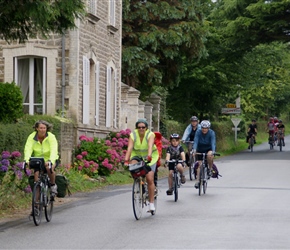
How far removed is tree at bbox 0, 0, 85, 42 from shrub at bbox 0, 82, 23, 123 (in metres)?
5.01

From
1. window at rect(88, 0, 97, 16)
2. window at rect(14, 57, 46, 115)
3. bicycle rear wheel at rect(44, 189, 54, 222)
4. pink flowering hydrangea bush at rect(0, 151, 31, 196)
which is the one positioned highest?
window at rect(88, 0, 97, 16)

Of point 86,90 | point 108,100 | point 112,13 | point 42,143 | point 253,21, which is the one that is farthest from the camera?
point 253,21

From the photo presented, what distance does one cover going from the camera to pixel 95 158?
27719 mm

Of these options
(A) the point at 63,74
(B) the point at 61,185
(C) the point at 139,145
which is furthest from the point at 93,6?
(C) the point at 139,145

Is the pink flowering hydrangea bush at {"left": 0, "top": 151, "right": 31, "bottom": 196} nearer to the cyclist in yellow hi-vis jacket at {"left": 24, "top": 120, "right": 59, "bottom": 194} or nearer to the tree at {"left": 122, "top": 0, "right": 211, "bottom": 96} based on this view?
the cyclist in yellow hi-vis jacket at {"left": 24, "top": 120, "right": 59, "bottom": 194}

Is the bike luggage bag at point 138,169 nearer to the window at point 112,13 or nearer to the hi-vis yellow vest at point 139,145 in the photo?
the hi-vis yellow vest at point 139,145

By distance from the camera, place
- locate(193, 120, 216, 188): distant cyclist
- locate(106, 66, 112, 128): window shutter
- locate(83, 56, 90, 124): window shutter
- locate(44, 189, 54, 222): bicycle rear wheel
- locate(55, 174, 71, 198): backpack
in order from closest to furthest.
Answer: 1. locate(44, 189, 54, 222): bicycle rear wheel
2. locate(55, 174, 71, 198): backpack
3. locate(193, 120, 216, 188): distant cyclist
4. locate(83, 56, 90, 124): window shutter
5. locate(106, 66, 112, 128): window shutter

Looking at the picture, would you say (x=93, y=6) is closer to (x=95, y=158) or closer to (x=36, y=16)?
(x=95, y=158)

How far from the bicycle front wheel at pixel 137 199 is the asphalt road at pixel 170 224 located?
0.18 m

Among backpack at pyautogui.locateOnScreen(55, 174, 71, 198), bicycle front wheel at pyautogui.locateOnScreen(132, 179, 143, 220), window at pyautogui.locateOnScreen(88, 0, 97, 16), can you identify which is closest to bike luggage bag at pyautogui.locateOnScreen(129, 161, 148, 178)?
bicycle front wheel at pyautogui.locateOnScreen(132, 179, 143, 220)

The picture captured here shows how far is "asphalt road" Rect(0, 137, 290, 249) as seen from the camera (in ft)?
42.4

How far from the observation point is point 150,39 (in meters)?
39.6

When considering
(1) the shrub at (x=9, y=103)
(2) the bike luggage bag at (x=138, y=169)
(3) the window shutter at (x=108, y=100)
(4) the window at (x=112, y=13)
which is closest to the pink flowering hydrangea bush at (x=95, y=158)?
(3) the window shutter at (x=108, y=100)

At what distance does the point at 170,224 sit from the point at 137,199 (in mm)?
1253
